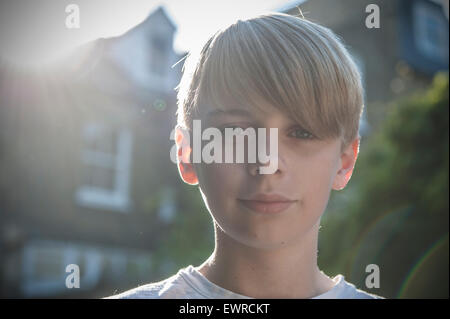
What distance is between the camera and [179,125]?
161 cm

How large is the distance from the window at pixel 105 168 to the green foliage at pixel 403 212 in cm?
454

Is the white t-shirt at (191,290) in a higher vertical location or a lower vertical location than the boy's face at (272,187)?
lower

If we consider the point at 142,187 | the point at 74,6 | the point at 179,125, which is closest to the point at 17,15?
the point at 74,6

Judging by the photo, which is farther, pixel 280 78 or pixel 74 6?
pixel 74 6

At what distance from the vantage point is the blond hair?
1401 millimetres

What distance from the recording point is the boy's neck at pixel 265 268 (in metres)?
1.48

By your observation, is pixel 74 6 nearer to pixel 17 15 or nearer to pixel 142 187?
pixel 17 15

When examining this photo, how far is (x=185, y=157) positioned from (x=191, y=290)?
0.40 metres

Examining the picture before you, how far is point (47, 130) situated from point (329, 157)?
7.65m

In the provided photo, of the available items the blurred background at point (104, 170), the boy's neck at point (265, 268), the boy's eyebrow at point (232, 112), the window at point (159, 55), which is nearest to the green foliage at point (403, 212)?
the blurred background at point (104, 170)

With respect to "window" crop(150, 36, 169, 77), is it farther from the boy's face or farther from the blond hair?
the boy's face

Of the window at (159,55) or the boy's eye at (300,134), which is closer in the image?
the boy's eye at (300,134)

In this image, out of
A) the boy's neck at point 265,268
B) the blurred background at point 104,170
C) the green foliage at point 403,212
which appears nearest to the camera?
the boy's neck at point 265,268

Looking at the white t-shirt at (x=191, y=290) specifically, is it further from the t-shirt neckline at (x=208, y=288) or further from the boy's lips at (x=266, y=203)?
the boy's lips at (x=266, y=203)
